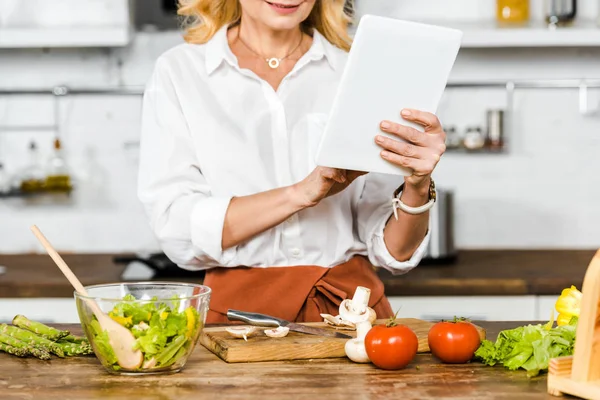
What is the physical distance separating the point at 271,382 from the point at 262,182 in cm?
64

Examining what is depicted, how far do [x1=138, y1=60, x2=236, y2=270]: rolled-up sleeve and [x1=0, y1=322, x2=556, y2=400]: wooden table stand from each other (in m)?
0.38

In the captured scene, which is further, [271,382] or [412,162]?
[412,162]

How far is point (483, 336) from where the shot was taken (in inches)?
58.6

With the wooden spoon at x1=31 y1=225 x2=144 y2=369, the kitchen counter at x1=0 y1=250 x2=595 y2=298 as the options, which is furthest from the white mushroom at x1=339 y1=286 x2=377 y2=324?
the kitchen counter at x1=0 y1=250 x2=595 y2=298

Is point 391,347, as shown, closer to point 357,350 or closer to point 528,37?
point 357,350

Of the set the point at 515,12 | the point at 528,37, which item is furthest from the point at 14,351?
the point at 515,12

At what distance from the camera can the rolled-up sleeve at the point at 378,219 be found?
6.11 ft

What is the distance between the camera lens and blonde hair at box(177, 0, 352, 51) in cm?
199

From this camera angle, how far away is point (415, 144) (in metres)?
1.55

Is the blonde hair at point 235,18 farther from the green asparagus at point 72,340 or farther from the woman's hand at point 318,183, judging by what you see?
the green asparagus at point 72,340

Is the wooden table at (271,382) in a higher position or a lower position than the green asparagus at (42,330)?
lower

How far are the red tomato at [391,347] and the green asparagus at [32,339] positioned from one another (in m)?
0.50

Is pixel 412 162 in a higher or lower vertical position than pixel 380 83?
lower

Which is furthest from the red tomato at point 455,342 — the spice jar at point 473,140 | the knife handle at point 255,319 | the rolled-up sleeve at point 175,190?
the spice jar at point 473,140
